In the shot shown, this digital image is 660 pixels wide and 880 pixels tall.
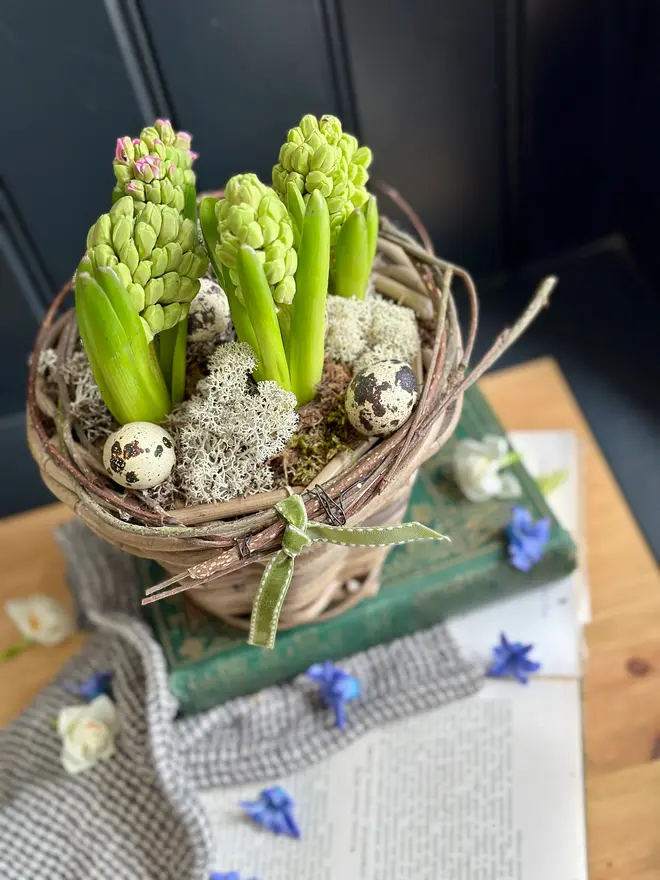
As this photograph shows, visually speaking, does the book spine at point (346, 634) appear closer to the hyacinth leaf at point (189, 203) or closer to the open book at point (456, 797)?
the open book at point (456, 797)

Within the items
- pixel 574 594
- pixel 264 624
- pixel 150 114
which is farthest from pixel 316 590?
pixel 150 114

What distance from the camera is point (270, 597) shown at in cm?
45

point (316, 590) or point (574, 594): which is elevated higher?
point (316, 590)

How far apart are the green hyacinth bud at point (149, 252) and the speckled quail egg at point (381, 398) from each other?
0.37 ft

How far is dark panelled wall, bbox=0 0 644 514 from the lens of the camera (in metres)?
0.76

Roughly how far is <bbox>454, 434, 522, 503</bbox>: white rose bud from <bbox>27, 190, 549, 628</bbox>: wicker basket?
13 centimetres

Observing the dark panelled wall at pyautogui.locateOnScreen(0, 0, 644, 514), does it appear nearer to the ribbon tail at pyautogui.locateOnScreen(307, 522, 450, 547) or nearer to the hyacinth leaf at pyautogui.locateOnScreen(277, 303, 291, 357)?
the hyacinth leaf at pyautogui.locateOnScreen(277, 303, 291, 357)

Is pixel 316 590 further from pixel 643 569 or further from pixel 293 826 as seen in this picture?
pixel 643 569

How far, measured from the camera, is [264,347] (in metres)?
0.44

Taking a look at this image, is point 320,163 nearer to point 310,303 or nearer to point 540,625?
point 310,303

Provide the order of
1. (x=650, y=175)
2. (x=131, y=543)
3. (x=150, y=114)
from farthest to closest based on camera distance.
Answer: (x=650, y=175) < (x=150, y=114) < (x=131, y=543)

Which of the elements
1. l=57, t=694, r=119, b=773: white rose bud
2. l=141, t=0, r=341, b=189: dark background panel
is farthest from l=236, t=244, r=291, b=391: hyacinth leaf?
l=141, t=0, r=341, b=189: dark background panel

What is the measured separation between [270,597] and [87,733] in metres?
0.26

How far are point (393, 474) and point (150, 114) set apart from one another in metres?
0.57
